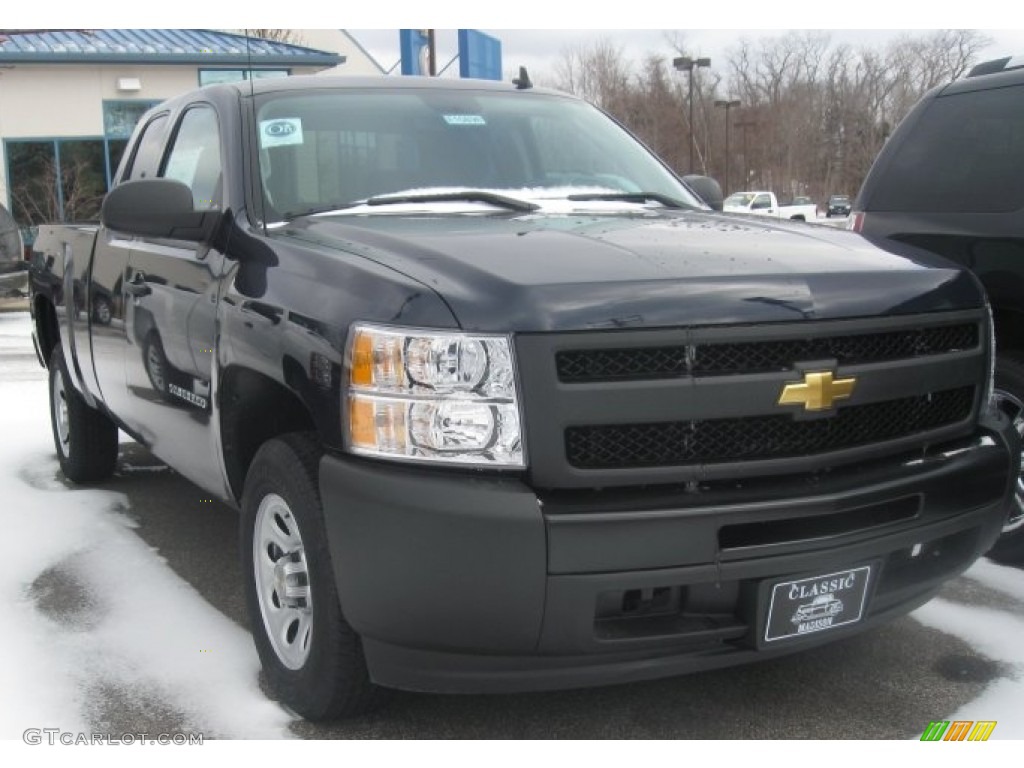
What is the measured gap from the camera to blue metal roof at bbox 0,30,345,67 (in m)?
22.7

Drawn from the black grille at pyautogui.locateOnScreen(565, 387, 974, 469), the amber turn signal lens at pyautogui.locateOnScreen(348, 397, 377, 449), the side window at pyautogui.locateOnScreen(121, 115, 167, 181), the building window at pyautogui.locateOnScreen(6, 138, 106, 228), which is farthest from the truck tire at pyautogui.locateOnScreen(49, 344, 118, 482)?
the building window at pyautogui.locateOnScreen(6, 138, 106, 228)

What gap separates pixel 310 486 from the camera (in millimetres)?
2740

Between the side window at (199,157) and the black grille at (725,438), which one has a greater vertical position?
the side window at (199,157)

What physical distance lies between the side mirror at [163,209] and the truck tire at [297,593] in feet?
3.04

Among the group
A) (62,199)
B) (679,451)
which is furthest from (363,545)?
(62,199)

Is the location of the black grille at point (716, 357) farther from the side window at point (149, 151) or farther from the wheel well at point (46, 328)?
the wheel well at point (46, 328)

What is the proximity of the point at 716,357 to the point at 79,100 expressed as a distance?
2379 centimetres

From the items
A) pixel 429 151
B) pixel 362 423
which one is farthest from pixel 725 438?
pixel 429 151

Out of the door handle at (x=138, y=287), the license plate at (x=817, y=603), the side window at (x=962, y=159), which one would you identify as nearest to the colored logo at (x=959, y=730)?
the license plate at (x=817, y=603)

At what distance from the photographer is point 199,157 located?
4133mm

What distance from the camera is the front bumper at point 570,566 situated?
240cm

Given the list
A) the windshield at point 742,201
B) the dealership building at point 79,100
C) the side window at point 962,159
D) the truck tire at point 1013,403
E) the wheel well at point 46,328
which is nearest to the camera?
the truck tire at point 1013,403

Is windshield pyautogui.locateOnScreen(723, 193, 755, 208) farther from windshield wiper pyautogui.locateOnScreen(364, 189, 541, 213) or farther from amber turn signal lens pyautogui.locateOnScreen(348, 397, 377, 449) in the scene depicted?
amber turn signal lens pyautogui.locateOnScreen(348, 397, 377, 449)
